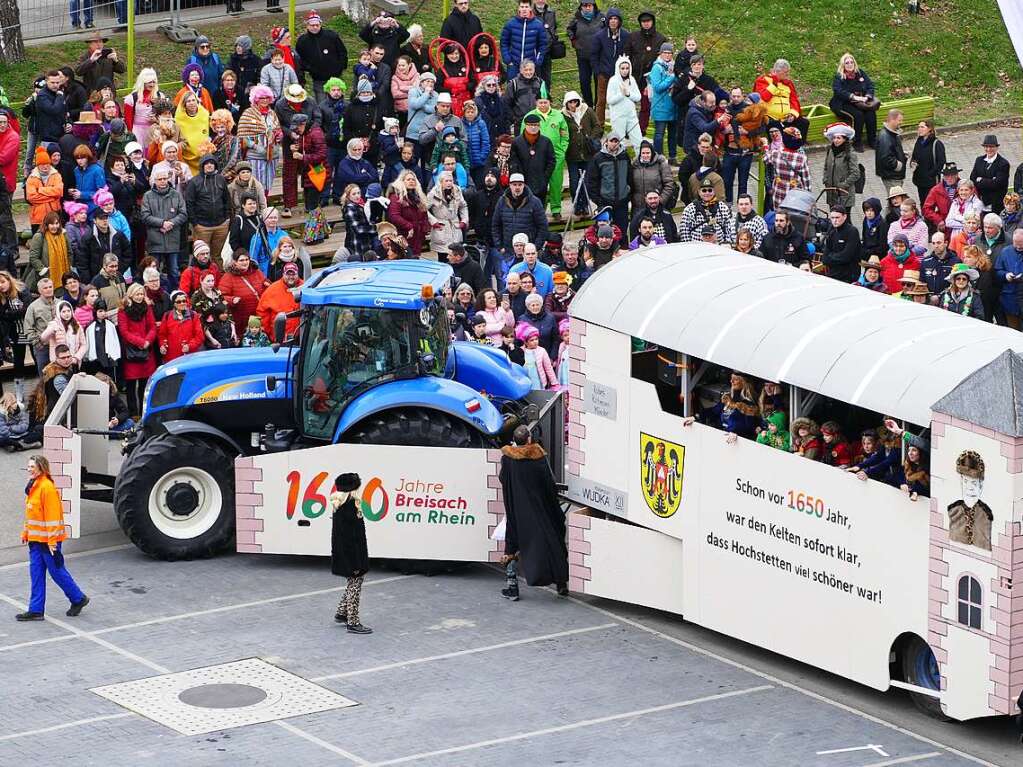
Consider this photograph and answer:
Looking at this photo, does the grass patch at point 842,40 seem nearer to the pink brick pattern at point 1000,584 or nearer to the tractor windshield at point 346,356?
the tractor windshield at point 346,356

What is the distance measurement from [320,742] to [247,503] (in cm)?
411

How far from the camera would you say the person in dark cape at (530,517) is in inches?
798

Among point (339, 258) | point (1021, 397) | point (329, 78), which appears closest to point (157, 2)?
point (329, 78)

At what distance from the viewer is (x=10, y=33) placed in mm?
33906

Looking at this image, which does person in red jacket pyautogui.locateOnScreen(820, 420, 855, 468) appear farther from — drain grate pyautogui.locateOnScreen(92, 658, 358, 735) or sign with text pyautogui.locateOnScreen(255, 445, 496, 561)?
drain grate pyautogui.locateOnScreen(92, 658, 358, 735)

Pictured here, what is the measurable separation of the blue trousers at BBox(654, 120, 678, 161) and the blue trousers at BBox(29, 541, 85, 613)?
14170 mm

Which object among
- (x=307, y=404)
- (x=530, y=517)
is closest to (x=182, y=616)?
(x=307, y=404)

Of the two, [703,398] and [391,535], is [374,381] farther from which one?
[703,398]

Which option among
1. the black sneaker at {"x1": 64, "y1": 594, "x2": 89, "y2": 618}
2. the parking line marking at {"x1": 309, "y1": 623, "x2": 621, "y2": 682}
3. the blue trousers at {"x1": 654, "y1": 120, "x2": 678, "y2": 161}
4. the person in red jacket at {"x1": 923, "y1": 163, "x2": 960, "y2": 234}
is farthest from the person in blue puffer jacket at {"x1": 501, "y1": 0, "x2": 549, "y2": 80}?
the black sneaker at {"x1": 64, "y1": 594, "x2": 89, "y2": 618}

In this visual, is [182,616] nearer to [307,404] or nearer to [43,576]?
[43,576]

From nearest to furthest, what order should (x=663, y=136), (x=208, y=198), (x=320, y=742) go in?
(x=320, y=742) < (x=208, y=198) < (x=663, y=136)

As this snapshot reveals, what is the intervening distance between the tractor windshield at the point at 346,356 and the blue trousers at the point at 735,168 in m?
10.4

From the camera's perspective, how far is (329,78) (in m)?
30.9

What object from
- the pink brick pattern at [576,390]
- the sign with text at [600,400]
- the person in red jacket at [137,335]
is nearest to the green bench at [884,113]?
the person in red jacket at [137,335]
